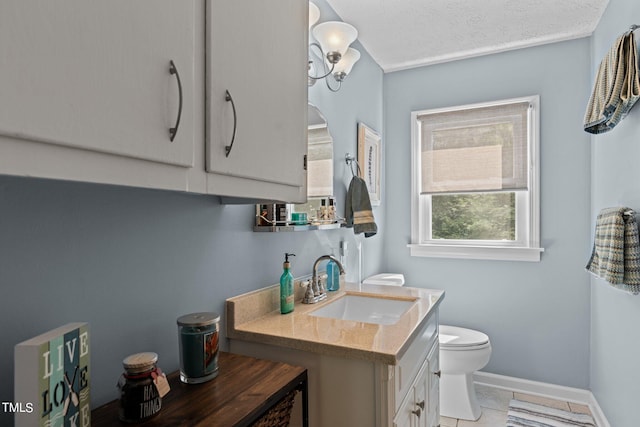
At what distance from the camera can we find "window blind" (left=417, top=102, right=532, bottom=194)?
2.69 meters

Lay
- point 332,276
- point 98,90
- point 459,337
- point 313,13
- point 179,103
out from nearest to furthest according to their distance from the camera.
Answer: point 98,90 < point 179,103 < point 313,13 < point 332,276 < point 459,337

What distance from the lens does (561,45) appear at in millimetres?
2562

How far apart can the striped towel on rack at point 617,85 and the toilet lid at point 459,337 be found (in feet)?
4.64

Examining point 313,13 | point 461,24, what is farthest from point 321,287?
point 461,24

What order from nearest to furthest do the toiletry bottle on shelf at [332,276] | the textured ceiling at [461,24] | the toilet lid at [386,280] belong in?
1. the toiletry bottle on shelf at [332,276]
2. the textured ceiling at [461,24]
3. the toilet lid at [386,280]

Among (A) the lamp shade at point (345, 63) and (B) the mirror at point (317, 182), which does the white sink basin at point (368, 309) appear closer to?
(B) the mirror at point (317, 182)

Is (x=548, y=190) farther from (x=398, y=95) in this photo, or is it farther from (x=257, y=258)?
(x=257, y=258)

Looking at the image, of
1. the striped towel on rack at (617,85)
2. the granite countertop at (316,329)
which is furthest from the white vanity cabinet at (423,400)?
the striped towel on rack at (617,85)

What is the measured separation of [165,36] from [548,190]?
271cm

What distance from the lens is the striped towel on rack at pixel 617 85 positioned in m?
1.60

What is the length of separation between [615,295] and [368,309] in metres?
1.34

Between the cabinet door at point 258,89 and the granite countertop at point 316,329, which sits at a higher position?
the cabinet door at point 258,89

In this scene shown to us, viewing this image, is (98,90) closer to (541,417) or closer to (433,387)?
(433,387)

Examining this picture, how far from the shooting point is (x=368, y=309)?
183 centimetres
